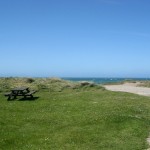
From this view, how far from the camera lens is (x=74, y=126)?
78.5 ft

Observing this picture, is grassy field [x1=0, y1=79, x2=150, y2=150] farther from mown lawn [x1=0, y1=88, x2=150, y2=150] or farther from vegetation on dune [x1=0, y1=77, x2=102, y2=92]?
vegetation on dune [x1=0, y1=77, x2=102, y2=92]

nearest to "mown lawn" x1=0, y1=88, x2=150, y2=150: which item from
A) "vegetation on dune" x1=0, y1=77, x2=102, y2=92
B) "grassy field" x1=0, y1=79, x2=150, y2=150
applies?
"grassy field" x1=0, y1=79, x2=150, y2=150

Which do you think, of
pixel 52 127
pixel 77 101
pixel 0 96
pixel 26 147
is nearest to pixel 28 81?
pixel 0 96

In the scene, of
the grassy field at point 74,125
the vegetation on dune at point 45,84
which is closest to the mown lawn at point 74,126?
the grassy field at point 74,125

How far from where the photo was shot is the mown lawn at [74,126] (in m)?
19.5

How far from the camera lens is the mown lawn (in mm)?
19484

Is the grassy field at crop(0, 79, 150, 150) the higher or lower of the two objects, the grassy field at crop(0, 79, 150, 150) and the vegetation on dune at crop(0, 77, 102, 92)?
the lower

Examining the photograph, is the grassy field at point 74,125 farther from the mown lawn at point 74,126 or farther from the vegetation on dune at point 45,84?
the vegetation on dune at point 45,84

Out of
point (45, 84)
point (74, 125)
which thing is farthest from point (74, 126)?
point (45, 84)

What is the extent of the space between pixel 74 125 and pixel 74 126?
0.33 meters

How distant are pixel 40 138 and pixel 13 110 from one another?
410 inches

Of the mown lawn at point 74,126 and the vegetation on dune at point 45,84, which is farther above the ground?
the vegetation on dune at point 45,84

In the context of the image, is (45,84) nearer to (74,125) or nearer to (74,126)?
(74,125)

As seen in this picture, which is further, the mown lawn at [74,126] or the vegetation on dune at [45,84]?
the vegetation on dune at [45,84]
